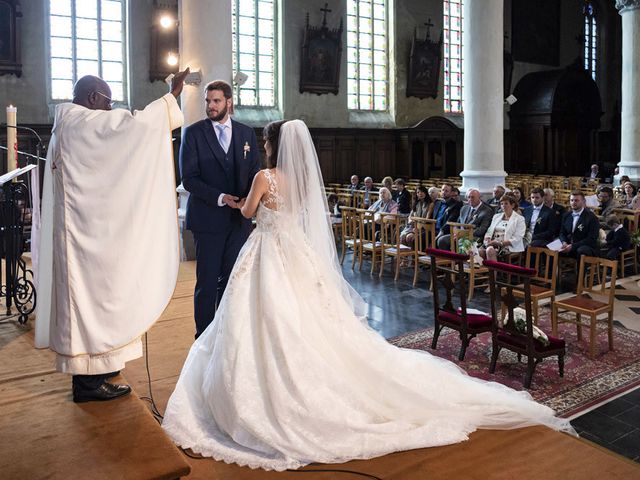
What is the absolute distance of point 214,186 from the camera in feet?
13.4

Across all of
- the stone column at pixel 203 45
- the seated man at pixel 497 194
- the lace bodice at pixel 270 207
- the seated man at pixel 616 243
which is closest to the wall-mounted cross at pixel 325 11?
the seated man at pixel 497 194

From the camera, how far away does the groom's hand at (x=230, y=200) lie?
3.91m

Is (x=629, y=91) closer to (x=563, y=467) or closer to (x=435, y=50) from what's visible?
(x=435, y=50)

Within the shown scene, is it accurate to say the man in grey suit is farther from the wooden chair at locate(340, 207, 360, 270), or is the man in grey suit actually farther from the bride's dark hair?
the bride's dark hair

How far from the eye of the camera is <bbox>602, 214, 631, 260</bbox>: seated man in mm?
7844

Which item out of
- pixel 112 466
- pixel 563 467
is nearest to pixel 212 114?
pixel 112 466

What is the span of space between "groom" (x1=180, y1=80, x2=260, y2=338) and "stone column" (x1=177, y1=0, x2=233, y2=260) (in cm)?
336

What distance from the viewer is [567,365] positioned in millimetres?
4938

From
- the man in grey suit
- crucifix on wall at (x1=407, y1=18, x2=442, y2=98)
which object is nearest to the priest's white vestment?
the man in grey suit

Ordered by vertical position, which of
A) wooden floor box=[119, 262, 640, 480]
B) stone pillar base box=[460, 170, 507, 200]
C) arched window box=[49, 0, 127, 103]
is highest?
arched window box=[49, 0, 127, 103]

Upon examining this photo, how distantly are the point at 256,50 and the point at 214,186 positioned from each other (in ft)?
40.1

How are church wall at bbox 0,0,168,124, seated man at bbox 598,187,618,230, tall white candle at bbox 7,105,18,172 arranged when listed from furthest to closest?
church wall at bbox 0,0,168,124 → seated man at bbox 598,187,618,230 → tall white candle at bbox 7,105,18,172

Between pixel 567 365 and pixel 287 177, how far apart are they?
2.82 meters

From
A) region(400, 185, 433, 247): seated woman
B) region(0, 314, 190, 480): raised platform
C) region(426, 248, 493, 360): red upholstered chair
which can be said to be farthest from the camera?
region(400, 185, 433, 247): seated woman
